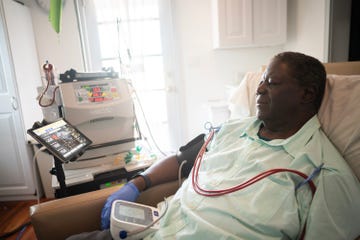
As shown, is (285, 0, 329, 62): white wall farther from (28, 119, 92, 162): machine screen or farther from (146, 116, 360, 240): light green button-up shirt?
(28, 119, 92, 162): machine screen

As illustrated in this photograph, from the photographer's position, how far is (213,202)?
791 mm

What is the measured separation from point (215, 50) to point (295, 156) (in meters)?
2.05

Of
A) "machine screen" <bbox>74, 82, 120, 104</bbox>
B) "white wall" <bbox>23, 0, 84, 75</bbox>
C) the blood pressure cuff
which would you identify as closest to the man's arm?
the blood pressure cuff

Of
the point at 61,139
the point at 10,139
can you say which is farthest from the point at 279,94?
the point at 10,139

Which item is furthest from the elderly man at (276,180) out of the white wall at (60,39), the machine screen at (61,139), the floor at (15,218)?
the white wall at (60,39)

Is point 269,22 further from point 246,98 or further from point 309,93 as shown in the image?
point 309,93

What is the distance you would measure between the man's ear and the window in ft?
5.62

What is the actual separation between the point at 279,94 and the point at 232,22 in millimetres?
1666

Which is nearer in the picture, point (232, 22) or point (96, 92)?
point (96, 92)

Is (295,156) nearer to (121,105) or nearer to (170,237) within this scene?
(170,237)

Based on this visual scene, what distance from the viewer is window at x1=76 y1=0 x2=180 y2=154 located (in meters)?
2.40

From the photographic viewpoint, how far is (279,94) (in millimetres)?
859

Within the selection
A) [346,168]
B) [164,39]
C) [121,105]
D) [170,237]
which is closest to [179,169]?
[170,237]

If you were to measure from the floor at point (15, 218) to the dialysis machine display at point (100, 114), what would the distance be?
40.4 inches
